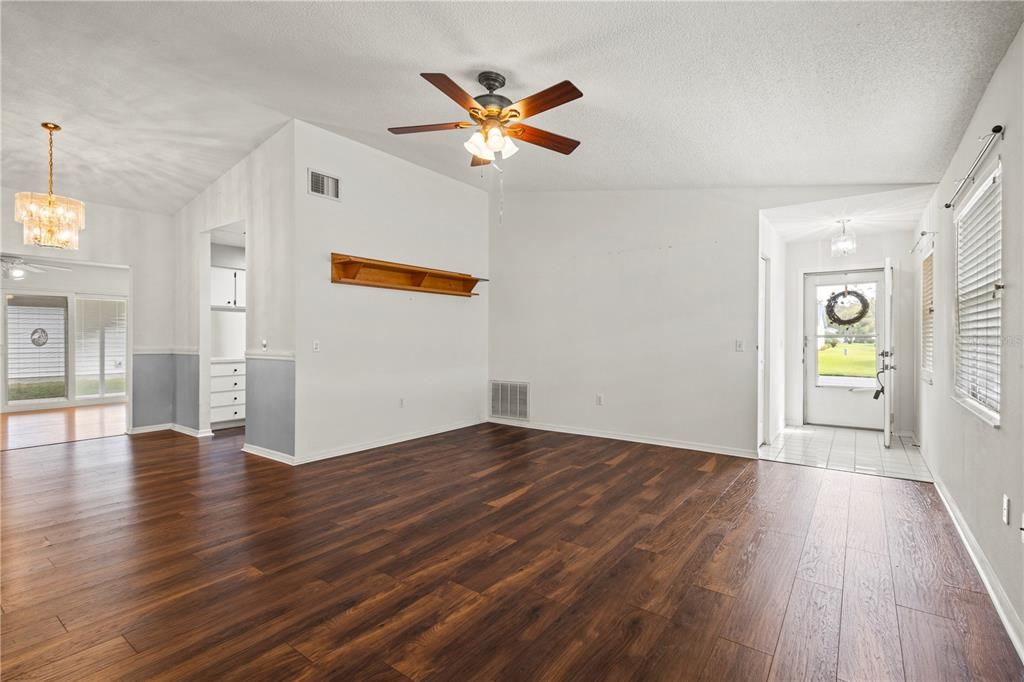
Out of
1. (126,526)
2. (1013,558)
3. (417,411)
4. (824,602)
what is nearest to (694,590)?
(824,602)

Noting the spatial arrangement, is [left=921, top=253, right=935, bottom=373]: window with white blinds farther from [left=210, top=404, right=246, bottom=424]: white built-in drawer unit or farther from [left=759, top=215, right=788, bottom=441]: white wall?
[left=210, top=404, right=246, bottom=424]: white built-in drawer unit

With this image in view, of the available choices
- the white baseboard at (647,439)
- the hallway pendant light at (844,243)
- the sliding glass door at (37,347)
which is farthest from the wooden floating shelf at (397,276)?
the sliding glass door at (37,347)

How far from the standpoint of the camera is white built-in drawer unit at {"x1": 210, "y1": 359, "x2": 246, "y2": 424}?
20.0 ft

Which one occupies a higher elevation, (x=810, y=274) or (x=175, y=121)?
(x=175, y=121)

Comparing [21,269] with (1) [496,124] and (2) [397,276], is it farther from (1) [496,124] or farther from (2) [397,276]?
(1) [496,124]

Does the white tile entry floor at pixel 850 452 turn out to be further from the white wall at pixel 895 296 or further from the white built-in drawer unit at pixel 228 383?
the white built-in drawer unit at pixel 228 383

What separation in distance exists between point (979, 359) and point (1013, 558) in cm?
110

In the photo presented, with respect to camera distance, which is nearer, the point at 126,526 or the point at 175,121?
the point at 126,526

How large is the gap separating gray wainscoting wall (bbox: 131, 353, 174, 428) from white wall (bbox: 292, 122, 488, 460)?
3129mm

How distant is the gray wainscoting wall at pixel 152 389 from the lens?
605 centimetres

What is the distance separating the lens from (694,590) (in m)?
2.28

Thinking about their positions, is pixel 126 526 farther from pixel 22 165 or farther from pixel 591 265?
pixel 591 265

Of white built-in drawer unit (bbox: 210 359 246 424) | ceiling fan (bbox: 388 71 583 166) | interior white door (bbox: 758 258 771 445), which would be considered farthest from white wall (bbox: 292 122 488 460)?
interior white door (bbox: 758 258 771 445)

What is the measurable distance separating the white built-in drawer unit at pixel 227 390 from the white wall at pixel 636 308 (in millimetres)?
3339
